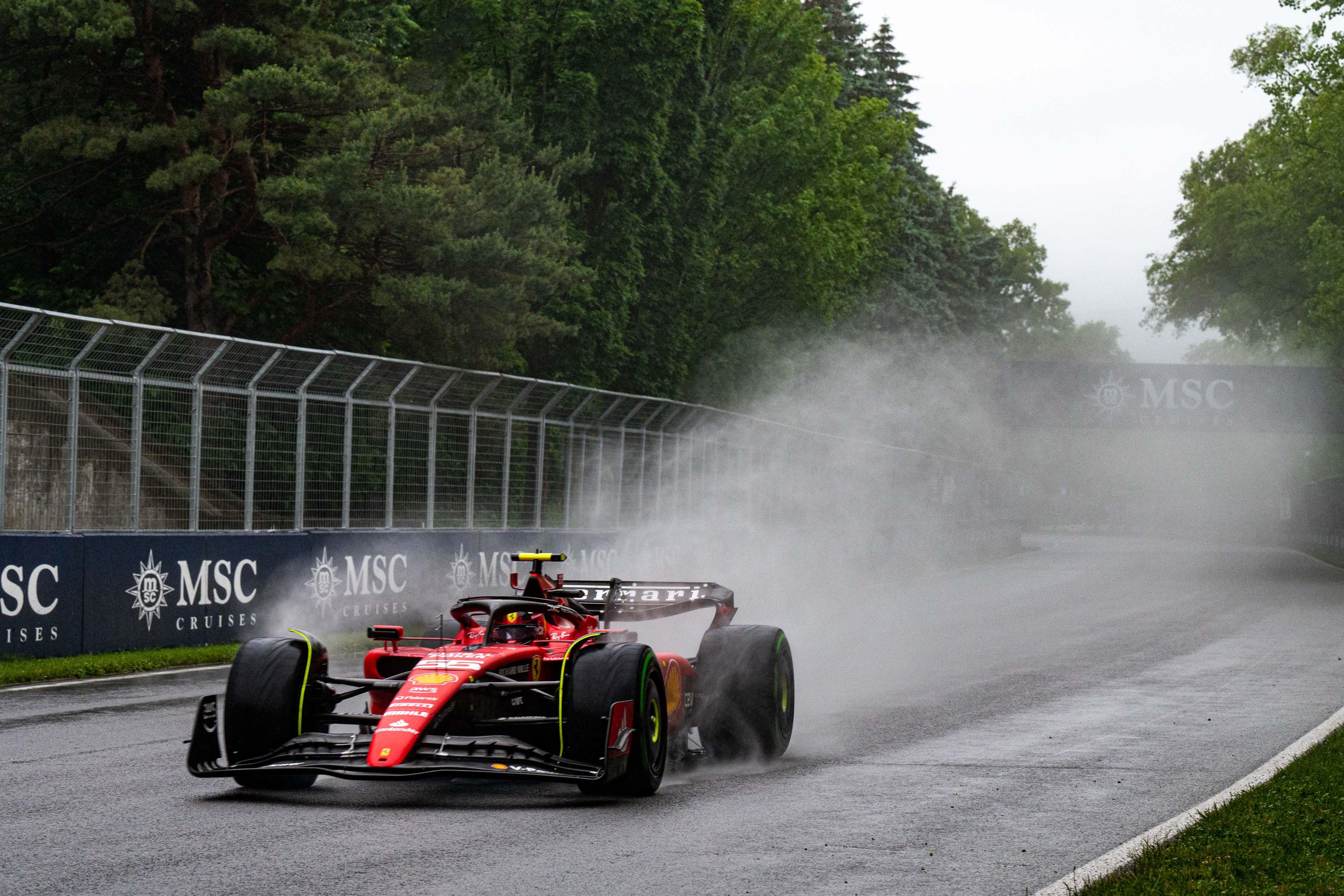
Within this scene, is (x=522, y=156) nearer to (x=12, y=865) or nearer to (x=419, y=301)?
(x=419, y=301)

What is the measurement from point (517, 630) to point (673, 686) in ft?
2.81

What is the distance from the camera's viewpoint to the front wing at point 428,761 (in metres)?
6.93

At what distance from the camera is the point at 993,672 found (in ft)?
46.5

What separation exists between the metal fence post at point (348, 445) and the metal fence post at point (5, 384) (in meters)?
4.84

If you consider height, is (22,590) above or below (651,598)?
below

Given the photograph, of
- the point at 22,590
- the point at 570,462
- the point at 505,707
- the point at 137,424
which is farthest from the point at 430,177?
the point at 505,707

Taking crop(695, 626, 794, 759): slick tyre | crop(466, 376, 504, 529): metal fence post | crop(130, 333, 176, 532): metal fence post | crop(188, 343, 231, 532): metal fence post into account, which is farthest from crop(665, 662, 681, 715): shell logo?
crop(466, 376, 504, 529): metal fence post

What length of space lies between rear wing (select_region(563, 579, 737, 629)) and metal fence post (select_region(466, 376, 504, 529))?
1062 centimetres

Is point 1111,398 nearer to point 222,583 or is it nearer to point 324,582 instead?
point 324,582

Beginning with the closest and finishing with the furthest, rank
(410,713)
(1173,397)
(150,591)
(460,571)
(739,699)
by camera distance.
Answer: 1. (410,713)
2. (739,699)
3. (150,591)
4. (460,571)
5. (1173,397)

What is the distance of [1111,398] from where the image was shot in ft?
166

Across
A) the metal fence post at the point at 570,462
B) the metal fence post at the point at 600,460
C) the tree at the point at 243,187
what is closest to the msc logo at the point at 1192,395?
the tree at the point at 243,187

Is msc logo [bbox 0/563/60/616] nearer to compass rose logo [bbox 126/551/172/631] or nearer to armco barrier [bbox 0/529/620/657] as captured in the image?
armco barrier [bbox 0/529/620/657]

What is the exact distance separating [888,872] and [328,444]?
12876mm
